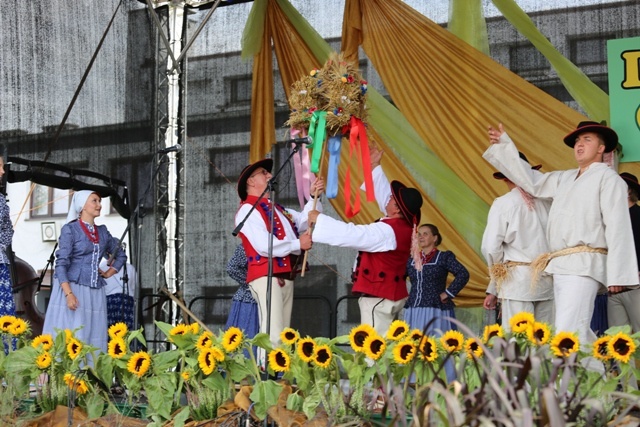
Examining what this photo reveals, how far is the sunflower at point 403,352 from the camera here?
294 centimetres

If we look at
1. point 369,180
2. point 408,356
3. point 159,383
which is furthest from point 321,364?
point 369,180

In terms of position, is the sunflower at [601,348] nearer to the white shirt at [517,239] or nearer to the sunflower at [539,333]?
the sunflower at [539,333]

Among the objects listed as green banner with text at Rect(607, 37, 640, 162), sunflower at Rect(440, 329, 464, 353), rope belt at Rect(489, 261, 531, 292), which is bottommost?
sunflower at Rect(440, 329, 464, 353)

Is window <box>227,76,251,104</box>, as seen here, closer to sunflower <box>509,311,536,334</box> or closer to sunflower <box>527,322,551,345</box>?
sunflower <box>509,311,536,334</box>

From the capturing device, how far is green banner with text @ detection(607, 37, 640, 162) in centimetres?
623

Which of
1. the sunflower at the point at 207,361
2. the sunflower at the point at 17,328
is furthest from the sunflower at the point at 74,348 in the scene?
the sunflower at the point at 207,361

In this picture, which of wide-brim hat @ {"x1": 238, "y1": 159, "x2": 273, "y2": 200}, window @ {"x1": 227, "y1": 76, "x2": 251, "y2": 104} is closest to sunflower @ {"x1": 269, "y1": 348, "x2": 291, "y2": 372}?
wide-brim hat @ {"x1": 238, "y1": 159, "x2": 273, "y2": 200}

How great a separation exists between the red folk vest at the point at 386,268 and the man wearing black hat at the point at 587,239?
34.6 inches

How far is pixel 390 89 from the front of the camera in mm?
6941

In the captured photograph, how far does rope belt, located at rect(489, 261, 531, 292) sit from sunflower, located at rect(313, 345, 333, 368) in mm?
2497

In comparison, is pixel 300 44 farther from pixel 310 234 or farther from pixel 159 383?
pixel 159 383

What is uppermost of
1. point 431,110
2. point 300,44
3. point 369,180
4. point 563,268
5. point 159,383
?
point 300,44

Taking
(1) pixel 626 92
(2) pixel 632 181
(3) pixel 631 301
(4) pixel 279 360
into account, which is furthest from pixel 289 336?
(1) pixel 626 92

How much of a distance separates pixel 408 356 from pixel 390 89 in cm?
424
